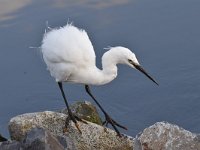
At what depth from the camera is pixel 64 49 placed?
7422 mm

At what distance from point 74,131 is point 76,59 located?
84 cm

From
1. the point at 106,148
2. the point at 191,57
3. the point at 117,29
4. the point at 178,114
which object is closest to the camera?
the point at 106,148

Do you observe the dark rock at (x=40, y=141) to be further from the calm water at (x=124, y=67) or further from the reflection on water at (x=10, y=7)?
the reflection on water at (x=10, y=7)

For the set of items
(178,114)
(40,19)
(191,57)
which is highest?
(40,19)

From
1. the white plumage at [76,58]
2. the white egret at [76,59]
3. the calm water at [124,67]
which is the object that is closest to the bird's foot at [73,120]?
the white egret at [76,59]

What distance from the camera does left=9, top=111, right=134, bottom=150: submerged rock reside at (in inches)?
290

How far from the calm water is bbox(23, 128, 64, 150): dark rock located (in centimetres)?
303

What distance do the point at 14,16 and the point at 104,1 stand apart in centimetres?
175

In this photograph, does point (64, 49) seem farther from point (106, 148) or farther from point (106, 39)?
point (106, 39)

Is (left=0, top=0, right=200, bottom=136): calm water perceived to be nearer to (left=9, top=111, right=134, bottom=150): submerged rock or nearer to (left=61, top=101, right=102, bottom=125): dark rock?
(left=61, top=101, right=102, bottom=125): dark rock

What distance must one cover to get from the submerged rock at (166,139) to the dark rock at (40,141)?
95 cm

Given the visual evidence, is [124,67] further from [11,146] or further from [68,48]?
[11,146]

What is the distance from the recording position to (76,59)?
741cm

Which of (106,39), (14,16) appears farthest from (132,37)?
(14,16)
